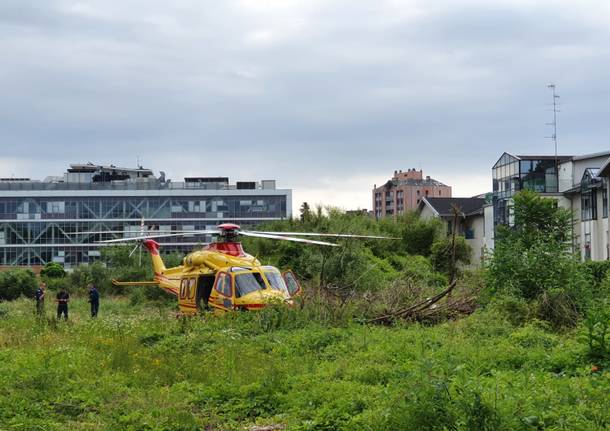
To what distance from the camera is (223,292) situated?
2150cm

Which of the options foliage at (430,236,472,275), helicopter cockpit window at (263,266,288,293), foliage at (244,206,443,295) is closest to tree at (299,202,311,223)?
foliage at (244,206,443,295)

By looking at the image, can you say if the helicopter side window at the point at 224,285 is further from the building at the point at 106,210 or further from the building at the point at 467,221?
the building at the point at 106,210

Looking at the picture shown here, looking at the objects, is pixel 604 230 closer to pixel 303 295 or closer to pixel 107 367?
pixel 303 295

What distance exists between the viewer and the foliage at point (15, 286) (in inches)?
1879

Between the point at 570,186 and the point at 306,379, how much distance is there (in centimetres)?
Answer: 4066

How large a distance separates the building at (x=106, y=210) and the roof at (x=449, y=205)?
64.6ft

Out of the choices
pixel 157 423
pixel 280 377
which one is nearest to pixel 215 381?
pixel 280 377

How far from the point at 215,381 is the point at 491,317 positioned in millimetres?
7397

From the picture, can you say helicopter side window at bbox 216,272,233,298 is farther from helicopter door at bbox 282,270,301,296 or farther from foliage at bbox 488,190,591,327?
foliage at bbox 488,190,591,327

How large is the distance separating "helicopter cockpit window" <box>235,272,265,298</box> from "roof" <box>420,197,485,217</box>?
136 ft

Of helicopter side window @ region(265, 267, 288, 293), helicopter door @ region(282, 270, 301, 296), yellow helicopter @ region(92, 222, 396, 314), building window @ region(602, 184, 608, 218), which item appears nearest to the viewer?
yellow helicopter @ region(92, 222, 396, 314)

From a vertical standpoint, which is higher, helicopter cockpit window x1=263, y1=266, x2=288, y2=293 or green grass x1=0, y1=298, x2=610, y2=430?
helicopter cockpit window x1=263, y1=266, x2=288, y2=293

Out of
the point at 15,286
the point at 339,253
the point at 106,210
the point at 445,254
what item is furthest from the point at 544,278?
the point at 106,210

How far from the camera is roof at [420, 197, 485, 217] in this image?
6595 centimetres
